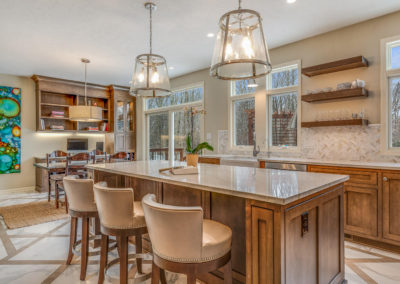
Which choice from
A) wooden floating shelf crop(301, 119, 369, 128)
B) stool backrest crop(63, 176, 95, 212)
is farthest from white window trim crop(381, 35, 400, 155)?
stool backrest crop(63, 176, 95, 212)

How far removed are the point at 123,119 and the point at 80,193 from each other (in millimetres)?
5450

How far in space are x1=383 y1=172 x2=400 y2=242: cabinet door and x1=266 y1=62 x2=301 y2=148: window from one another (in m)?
1.62

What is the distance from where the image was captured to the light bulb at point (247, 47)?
1.84 m

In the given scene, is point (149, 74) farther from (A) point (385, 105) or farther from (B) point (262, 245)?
(A) point (385, 105)

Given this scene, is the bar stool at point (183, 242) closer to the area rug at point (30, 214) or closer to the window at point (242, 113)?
the area rug at point (30, 214)

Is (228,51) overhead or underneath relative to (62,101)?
underneath

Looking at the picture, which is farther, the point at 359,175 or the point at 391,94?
the point at 391,94

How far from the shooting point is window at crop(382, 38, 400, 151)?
3.25m

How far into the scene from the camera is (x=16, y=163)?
19.7 ft

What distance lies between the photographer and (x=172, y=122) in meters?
6.53

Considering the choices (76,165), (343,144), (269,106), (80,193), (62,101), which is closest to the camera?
(80,193)

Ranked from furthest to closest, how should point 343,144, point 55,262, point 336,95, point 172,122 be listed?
point 172,122, point 343,144, point 336,95, point 55,262

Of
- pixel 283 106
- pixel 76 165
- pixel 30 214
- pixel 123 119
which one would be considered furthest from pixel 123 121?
pixel 283 106

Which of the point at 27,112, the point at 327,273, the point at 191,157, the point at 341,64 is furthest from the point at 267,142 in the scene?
the point at 27,112
